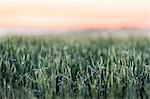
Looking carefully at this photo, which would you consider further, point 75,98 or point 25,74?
point 25,74

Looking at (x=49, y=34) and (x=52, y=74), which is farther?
(x=49, y=34)

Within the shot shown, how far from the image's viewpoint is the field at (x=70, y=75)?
4691 millimetres

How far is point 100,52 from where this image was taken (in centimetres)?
628

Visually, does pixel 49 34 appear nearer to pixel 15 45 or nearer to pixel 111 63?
pixel 15 45

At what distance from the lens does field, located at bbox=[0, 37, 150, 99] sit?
15.4ft

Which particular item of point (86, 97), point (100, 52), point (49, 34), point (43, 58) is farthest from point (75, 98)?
point (49, 34)

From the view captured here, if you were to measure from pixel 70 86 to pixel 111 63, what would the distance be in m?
0.53

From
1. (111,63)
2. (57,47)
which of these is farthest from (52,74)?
(57,47)

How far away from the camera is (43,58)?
17.9ft

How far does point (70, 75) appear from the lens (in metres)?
4.85

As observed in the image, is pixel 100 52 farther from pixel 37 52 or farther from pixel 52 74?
pixel 52 74

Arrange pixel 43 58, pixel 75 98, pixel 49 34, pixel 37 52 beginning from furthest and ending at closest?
pixel 49 34 → pixel 37 52 → pixel 43 58 → pixel 75 98

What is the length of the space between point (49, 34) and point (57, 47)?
25.9 inches

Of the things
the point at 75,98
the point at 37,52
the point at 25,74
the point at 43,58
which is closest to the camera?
the point at 75,98
